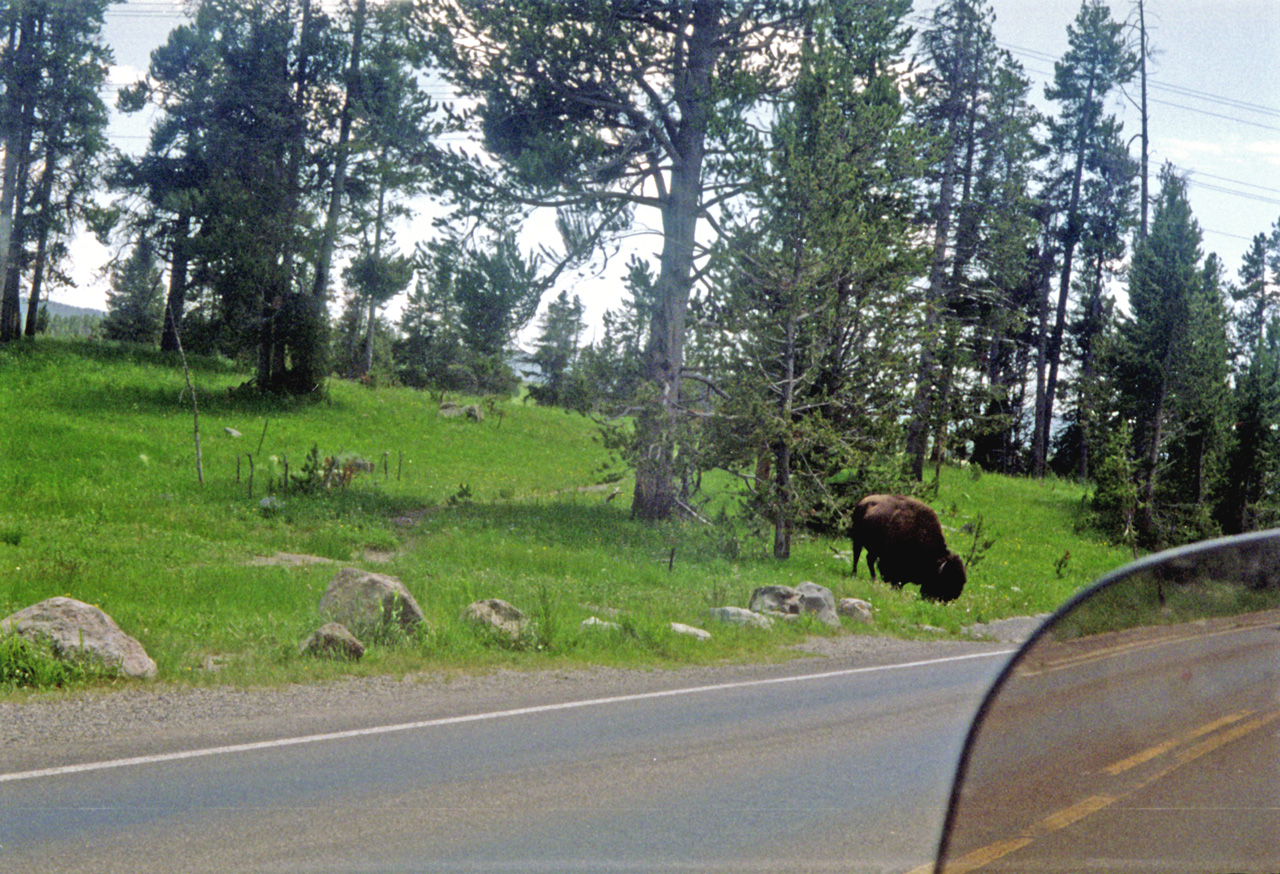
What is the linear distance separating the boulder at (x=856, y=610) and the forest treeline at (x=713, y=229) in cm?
463

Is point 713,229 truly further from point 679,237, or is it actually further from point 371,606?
point 371,606

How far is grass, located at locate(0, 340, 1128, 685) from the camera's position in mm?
11477

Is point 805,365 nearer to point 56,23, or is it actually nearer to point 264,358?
point 264,358

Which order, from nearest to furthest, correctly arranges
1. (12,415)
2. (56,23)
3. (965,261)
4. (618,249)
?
(618,249)
(12,415)
(965,261)
(56,23)

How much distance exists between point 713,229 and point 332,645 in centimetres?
1455

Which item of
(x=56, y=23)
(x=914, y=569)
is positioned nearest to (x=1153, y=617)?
(x=914, y=569)

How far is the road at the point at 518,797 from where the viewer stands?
4.80 m

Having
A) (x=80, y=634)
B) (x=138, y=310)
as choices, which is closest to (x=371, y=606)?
(x=80, y=634)

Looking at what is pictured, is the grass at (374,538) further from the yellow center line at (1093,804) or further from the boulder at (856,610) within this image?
the yellow center line at (1093,804)

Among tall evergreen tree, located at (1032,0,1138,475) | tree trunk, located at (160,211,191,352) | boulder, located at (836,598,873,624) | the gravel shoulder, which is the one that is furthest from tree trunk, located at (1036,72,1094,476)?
the gravel shoulder

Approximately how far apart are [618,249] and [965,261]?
1724 cm

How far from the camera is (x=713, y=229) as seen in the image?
877 inches

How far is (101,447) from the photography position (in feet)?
81.4

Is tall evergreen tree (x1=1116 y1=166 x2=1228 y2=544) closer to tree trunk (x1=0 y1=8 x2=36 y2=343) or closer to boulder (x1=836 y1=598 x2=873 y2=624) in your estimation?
boulder (x1=836 y1=598 x2=873 y2=624)
